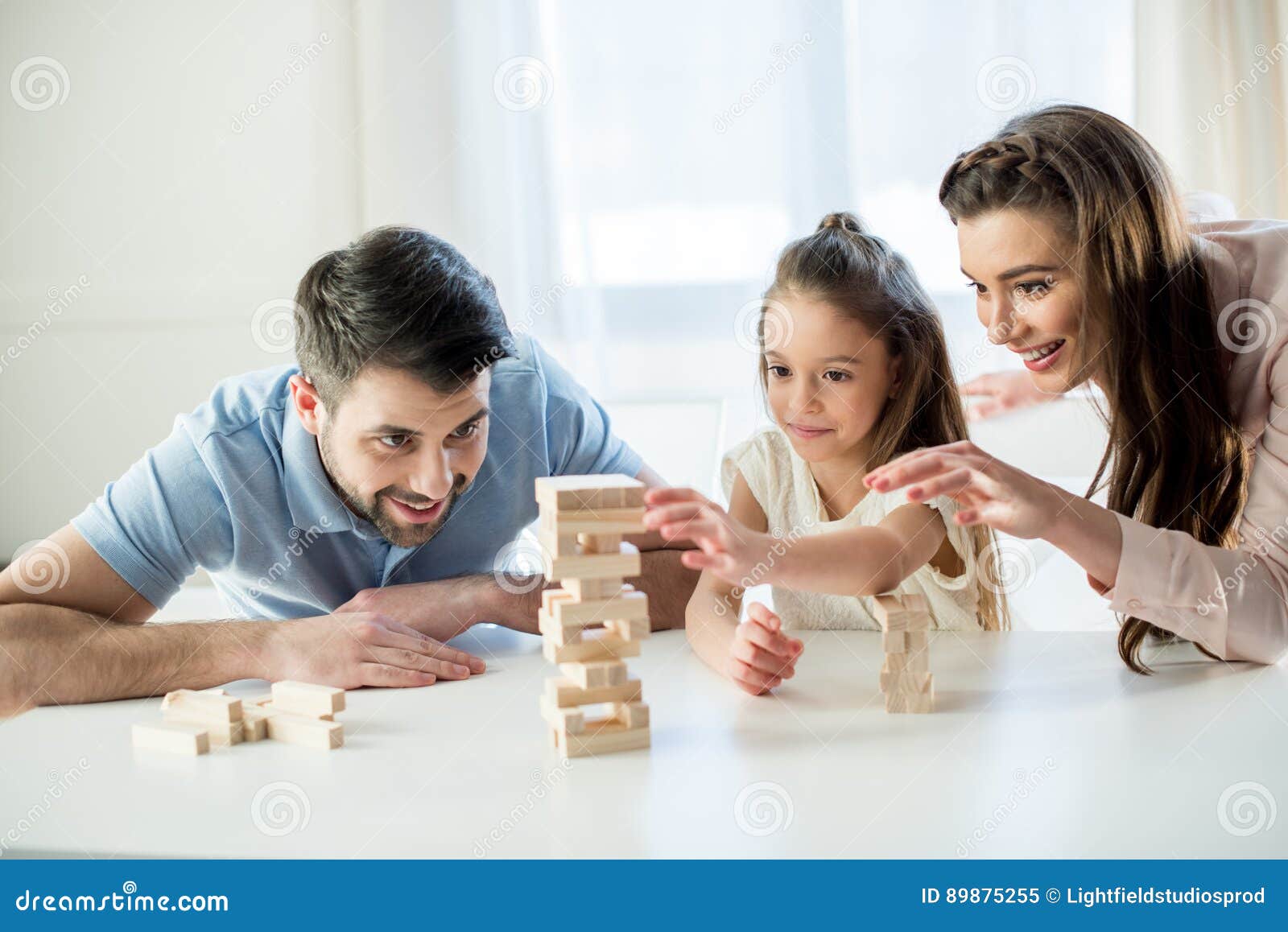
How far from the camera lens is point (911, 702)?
1.37 metres

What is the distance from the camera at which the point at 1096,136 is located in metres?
1.57

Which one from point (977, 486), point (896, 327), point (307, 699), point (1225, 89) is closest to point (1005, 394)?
point (896, 327)

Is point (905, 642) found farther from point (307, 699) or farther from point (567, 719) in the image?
point (307, 699)

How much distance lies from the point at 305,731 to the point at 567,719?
1.04 ft

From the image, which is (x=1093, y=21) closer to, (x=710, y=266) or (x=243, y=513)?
(x=710, y=266)

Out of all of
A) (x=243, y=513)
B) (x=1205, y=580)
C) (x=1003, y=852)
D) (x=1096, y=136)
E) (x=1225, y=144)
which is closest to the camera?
(x=1003, y=852)

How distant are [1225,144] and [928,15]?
3.25 feet

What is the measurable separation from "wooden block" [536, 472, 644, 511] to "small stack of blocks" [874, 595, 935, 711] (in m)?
0.37

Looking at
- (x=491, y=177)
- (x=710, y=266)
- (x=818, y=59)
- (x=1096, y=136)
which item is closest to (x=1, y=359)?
(x=491, y=177)

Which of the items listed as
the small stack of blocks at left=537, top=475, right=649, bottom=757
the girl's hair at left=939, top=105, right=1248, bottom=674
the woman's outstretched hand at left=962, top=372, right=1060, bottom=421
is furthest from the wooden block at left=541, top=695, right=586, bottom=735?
the woman's outstretched hand at left=962, top=372, right=1060, bottom=421

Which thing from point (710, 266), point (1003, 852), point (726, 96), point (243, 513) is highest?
point (726, 96)

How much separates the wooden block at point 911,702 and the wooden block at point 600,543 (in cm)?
41

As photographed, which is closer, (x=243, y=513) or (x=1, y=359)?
(x=243, y=513)

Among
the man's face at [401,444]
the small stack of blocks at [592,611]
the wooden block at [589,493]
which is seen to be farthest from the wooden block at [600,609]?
the man's face at [401,444]
